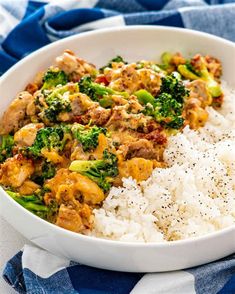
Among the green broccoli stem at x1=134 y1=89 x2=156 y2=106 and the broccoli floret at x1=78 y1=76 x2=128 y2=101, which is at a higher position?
the broccoli floret at x1=78 y1=76 x2=128 y2=101

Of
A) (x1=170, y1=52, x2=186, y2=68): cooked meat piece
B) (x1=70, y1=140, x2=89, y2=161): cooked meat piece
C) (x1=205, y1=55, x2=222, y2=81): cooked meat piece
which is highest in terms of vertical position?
(x1=70, y1=140, x2=89, y2=161): cooked meat piece

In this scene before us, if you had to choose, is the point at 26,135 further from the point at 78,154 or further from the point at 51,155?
the point at 78,154

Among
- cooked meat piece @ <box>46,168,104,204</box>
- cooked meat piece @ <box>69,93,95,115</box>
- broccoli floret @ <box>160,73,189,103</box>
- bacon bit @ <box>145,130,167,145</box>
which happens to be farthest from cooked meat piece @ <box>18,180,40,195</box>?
broccoli floret @ <box>160,73,189,103</box>

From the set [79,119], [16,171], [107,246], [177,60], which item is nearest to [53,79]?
[79,119]

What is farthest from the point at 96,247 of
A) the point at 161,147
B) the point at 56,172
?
the point at 161,147

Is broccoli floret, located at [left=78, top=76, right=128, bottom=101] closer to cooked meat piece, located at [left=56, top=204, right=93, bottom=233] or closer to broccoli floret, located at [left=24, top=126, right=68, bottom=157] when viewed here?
broccoli floret, located at [left=24, top=126, right=68, bottom=157]

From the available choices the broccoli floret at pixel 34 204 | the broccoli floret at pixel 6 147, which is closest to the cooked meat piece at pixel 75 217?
the broccoli floret at pixel 34 204
